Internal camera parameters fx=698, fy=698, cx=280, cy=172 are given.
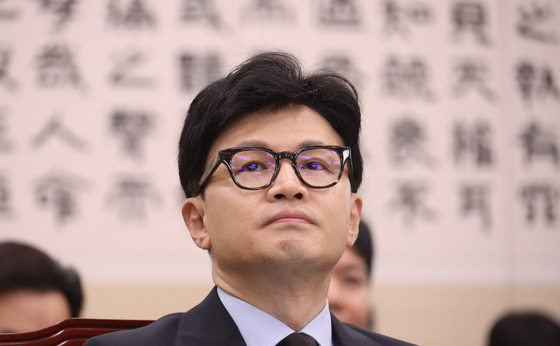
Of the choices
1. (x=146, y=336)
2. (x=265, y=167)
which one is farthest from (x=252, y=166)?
(x=146, y=336)

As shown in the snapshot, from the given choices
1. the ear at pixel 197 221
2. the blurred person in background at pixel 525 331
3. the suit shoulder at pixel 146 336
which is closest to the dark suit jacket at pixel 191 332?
the suit shoulder at pixel 146 336

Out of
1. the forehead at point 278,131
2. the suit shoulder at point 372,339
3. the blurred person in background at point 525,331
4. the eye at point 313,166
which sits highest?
the forehead at point 278,131

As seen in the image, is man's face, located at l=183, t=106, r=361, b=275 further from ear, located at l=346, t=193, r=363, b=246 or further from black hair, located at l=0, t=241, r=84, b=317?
black hair, located at l=0, t=241, r=84, b=317

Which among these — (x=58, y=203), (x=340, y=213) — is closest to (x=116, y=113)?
(x=58, y=203)

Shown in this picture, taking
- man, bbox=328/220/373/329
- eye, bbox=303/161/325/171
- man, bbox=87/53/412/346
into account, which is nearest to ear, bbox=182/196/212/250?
man, bbox=87/53/412/346

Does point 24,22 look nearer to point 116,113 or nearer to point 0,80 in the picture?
point 0,80

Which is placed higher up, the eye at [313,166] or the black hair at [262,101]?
the black hair at [262,101]

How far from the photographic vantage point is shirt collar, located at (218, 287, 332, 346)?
125 centimetres

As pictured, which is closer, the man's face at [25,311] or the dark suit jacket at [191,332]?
the dark suit jacket at [191,332]

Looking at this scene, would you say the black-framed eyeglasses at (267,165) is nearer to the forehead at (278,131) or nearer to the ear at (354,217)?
the forehead at (278,131)

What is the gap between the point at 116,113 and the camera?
268 centimetres

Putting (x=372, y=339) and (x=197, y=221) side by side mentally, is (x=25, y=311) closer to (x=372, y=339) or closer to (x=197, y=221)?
(x=197, y=221)

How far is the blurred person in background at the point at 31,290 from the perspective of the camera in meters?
1.63

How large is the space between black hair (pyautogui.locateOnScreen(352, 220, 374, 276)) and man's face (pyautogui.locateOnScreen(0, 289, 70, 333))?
859 millimetres
